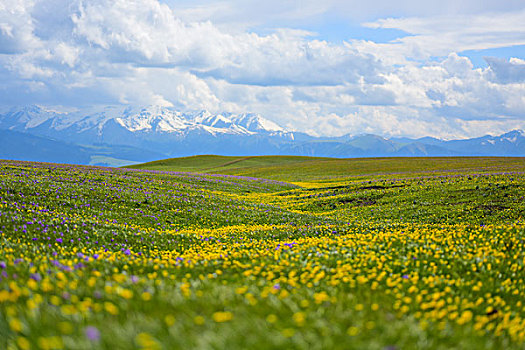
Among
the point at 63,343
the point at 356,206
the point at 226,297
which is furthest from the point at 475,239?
the point at 356,206

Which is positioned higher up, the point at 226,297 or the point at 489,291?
the point at 226,297

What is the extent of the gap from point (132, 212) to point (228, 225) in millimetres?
6121

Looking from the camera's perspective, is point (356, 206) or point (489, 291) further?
point (356, 206)

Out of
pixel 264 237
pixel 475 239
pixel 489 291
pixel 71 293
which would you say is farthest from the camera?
pixel 264 237

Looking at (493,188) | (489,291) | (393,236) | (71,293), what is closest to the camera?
(71,293)

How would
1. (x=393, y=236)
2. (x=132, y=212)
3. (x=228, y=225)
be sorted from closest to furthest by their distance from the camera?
(x=393, y=236) < (x=132, y=212) < (x=228, y=225)

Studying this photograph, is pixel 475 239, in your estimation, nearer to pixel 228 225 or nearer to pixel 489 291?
pixel 489 291

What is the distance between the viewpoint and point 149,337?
4656 mm

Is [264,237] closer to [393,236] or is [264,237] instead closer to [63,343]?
[393,236]

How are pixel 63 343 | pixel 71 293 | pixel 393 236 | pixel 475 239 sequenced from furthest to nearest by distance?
pixel 393 236 < pixel 475 239 < pixel 71 293 < pixel 63 343

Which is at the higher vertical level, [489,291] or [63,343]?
[63,343]

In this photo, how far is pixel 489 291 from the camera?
8.86 m

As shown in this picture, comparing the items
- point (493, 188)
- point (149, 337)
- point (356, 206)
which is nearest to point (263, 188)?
point (356, 206)

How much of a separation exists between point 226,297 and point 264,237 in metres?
11.8
